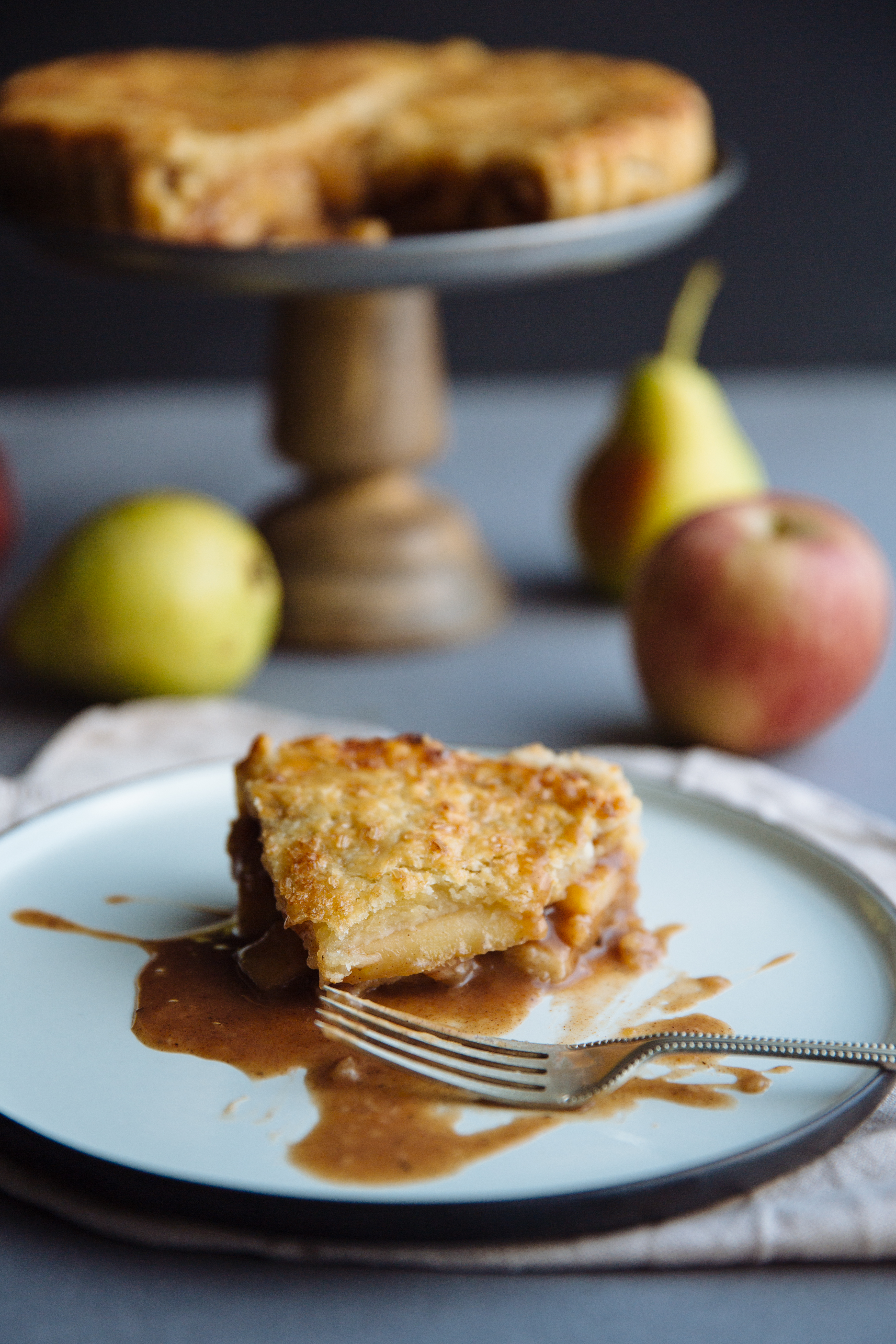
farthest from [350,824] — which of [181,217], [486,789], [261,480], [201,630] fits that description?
[261,480]

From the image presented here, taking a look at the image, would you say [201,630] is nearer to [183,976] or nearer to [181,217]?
[181,217]

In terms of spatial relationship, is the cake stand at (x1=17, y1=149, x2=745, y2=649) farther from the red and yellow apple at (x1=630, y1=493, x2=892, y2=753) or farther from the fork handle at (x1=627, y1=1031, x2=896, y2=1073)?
the fork handle at (x1=627, y1=1031, x2=896, y2=1073)

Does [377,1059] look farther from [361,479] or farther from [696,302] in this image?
[696,302]

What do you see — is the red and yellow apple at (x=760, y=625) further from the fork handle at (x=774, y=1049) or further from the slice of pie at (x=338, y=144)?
the fork handle at (x=774, y=1049)

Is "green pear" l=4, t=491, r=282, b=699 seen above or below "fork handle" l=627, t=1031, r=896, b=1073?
below

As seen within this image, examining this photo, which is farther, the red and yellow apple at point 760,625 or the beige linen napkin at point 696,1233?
the red and yellow apple at point 760,625

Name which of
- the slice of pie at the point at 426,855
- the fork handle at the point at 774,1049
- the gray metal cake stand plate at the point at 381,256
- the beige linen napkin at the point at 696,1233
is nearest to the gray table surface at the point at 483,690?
the beige linen napkin at the point at 696,1233

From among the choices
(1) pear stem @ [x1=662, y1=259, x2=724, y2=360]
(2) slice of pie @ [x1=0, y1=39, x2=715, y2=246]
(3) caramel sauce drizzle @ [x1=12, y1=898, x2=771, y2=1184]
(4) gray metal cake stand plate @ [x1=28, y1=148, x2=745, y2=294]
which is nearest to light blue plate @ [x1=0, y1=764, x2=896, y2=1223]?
(3) caramel sauce drizzle @ [x1=12, y1=898, x2=771, y2=1184]
